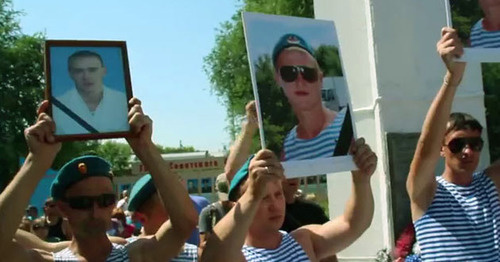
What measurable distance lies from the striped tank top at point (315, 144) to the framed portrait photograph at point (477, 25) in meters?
0.65

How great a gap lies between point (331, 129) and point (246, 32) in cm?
58

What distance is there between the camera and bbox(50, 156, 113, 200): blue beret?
329cm

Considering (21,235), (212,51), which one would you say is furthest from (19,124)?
(21,235)

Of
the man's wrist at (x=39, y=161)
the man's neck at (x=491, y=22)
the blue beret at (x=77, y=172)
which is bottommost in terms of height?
the blue beret at (x=77, y=172)

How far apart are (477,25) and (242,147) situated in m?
1.55

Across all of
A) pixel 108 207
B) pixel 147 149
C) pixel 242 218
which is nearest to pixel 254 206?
pixel 242 218

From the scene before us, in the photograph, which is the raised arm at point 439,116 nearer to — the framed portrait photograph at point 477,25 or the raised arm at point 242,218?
the framed portrait photograph at point 477,25

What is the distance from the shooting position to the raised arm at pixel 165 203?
324 centimetres

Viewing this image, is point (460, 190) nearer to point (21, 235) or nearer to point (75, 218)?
point (75, 218)

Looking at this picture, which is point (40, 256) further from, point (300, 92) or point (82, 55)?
point (300, 92)

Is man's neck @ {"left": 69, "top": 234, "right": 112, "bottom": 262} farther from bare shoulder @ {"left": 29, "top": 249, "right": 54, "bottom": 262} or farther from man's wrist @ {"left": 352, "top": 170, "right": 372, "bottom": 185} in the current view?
man's wrist @ {"left": 352, "top": 170, "right": 372, "bottom": 185}

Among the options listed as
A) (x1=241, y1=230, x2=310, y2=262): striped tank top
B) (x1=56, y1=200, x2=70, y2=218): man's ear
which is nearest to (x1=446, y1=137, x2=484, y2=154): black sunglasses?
(x1=241, y1=230, x2=310, y2=262): striped tank top

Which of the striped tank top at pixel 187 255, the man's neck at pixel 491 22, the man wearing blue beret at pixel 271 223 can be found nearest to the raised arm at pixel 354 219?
the man wearing blue beret at pixel 271 223

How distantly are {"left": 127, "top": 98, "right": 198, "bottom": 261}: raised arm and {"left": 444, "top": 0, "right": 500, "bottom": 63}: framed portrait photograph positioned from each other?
4.68 ft
